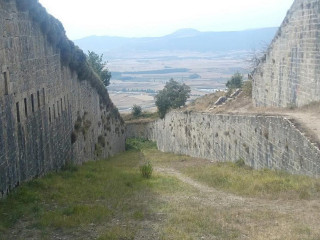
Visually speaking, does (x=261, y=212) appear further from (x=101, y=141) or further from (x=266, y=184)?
(x=101, y=141)

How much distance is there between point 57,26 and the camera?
1417cm

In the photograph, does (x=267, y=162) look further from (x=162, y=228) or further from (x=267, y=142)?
(x=162, y=228)

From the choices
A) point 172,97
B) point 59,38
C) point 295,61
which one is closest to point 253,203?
point 59,38

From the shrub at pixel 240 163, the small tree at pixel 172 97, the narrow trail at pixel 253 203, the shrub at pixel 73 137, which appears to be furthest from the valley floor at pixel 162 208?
the small tree at pixel 172 97

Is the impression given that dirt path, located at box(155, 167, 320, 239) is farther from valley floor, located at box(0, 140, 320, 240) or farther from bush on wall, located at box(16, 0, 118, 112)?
bush on wall, located at box(16, 0, 118, 112)

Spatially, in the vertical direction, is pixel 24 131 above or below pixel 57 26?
below

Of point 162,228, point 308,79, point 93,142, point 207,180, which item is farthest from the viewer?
point 93,142

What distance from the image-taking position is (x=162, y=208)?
9023 mm

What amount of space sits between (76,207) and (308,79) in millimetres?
11358

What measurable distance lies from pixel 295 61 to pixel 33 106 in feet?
36.8

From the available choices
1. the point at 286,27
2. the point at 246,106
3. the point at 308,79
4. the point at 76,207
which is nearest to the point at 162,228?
the point at 76,207

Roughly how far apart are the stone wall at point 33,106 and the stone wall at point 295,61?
870cm

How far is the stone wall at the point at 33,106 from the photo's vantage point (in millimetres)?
9094

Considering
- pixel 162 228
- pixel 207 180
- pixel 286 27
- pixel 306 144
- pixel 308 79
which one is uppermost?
pixel 286 27
